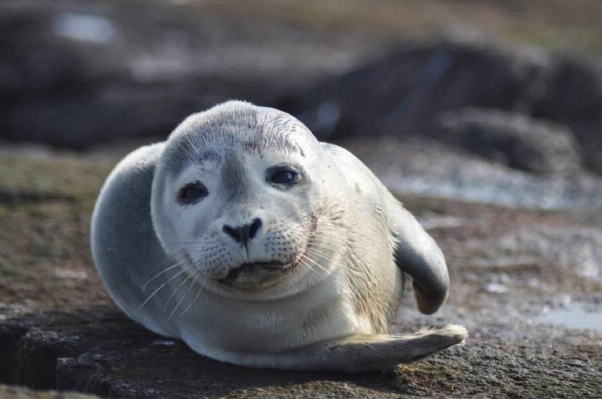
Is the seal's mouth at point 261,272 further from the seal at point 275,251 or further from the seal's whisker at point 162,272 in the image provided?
the seal's whisker at point 162,272

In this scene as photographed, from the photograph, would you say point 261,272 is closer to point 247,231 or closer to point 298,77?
point 247,231

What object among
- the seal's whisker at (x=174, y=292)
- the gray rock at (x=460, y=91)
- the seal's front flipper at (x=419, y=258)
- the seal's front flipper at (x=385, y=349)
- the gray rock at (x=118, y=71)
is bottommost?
the seal's front flipper at (x=385, y=349)

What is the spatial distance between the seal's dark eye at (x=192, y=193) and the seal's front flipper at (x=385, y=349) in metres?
0.74

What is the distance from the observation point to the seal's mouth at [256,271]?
13.9 feet

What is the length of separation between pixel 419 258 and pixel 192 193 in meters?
1.09

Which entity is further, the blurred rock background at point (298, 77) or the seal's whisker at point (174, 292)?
the blurred rock background at point (298, 77)

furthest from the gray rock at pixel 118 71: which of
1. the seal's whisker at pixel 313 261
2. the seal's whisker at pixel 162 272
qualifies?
the seal's whisker at pixel 313 261

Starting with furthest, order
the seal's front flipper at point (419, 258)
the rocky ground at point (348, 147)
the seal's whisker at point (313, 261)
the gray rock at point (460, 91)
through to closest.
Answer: the gray rock at point (460, 91)
the seal's front flipper at point (419, 258)
the rocky ground at point (348, 147)
the seal's whisker at point (313, 261)

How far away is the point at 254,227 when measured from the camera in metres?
4.16

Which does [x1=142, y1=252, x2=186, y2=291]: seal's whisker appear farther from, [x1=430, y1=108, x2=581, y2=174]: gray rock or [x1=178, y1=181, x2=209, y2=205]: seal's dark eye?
→ [x1=430, y1=108, x2=581, y2=174]: gray rock

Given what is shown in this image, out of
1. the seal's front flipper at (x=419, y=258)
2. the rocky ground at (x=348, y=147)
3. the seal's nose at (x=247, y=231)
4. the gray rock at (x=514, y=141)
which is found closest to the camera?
the seal's nose at (x=247, y=231)

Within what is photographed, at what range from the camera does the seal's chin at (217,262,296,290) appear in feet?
13.9

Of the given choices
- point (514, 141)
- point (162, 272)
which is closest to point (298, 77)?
point (514, 141)

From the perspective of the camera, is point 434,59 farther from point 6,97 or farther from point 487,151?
point 6,97
